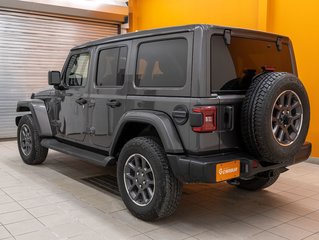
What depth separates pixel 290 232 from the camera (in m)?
3.33

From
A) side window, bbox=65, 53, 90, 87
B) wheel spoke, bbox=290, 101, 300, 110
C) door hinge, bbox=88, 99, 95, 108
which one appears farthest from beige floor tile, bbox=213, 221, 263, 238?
side window, bbox=65, 53, 90, 87

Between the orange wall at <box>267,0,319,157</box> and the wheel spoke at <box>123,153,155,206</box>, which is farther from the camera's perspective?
the orange wall at <box>267,0,319,157</box>

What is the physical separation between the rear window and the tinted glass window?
11.1 inches

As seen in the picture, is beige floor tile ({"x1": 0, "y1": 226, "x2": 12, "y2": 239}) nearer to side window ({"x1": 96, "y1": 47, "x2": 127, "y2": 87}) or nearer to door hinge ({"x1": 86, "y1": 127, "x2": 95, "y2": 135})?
door hinge ({"x1": 86, "y1": 127, "x2": 95, "y2": 135})

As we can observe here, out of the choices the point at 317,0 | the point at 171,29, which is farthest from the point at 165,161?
the point at 317,0

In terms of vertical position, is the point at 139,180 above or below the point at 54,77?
below

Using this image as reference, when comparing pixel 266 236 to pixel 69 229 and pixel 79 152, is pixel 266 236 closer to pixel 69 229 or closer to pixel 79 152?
pixel 69 229

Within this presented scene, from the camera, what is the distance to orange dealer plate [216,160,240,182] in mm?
3018

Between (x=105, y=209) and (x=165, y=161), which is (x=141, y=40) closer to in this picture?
(x=165, y=161)

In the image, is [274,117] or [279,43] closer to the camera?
[274,117]

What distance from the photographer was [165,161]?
10.9 feet

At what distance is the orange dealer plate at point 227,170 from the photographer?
3018 millimetres

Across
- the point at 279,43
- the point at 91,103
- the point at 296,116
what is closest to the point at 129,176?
the point at 91,103

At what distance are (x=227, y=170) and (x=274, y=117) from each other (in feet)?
2.08
